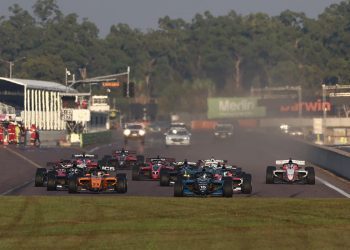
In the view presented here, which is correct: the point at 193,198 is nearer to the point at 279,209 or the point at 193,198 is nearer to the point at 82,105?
the point at 279,209

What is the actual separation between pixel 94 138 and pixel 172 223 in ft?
237

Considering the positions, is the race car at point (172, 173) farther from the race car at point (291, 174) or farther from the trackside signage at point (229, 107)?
the trackside signage at point (229, 107)

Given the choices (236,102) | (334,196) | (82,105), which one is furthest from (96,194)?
(236,102)

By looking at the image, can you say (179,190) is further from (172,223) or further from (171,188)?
(172,223)

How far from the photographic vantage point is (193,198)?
29.8m

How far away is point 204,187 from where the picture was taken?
101ft

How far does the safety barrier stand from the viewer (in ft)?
283

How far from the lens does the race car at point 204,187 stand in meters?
30.6

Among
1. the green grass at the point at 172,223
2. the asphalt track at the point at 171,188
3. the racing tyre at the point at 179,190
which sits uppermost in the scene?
the racing tyre at the point at 179,190

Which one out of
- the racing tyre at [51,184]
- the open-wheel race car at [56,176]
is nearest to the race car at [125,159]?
the open-wheel race car at [56,176]

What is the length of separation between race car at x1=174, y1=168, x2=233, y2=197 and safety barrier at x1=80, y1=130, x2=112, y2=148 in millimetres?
53734

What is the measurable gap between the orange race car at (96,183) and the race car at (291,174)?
7.16 metres

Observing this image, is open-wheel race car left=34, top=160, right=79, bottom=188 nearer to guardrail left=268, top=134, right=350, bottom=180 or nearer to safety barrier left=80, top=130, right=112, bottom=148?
guardrail left=268, top=134, right=350, bottom=180

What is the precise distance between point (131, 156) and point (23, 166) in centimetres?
593
